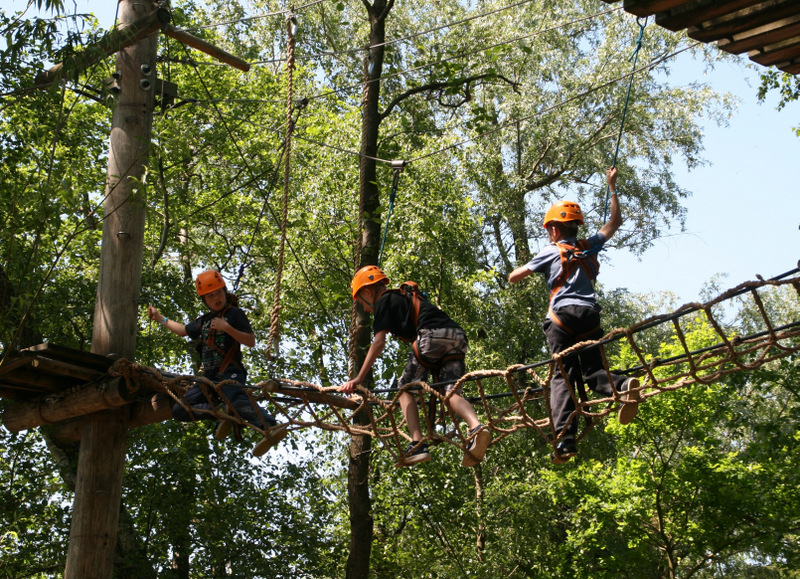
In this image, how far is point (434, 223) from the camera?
46.0ft

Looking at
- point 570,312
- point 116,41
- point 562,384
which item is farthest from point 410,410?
point 116,41

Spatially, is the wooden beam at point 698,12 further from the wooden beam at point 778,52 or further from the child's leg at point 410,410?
the child's leg at point 410,410

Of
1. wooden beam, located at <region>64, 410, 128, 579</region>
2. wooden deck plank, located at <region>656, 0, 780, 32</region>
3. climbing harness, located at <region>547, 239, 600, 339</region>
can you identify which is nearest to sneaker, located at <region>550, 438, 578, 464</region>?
climbing harness, located at <region>547, 239, 600, 339</region>

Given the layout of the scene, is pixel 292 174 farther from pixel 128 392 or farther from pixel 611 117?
pixel 128 392

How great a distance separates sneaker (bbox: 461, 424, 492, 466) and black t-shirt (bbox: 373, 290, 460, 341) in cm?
72

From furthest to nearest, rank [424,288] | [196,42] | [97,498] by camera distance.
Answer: [424,288]
[196,42]
[97,498]

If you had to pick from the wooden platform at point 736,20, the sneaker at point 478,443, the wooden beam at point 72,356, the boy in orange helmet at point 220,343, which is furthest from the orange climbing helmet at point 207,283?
the wooden platform at point 736,20

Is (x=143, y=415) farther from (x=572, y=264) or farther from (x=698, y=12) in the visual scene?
(x=698, y=12)

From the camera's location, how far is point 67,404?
568 centimetres

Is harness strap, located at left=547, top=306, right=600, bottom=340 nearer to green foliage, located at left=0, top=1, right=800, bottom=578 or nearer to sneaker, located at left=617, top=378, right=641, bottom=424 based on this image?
sneaker, located at left=617, top=378, right=641, bottom=424

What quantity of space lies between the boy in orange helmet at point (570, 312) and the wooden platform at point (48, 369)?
2643 mm

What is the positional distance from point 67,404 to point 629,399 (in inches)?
133

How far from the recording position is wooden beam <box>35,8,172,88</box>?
5.53 m

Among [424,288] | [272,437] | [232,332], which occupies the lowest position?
[272,437]
